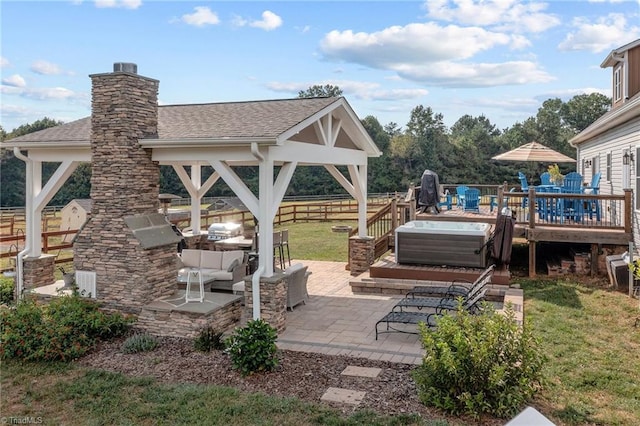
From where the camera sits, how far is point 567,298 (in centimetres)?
927

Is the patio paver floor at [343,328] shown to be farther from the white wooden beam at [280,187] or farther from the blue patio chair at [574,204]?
the blue patio chair at [574,204]

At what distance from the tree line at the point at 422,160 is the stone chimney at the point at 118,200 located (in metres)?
35.2

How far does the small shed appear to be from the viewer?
20359 millimetres

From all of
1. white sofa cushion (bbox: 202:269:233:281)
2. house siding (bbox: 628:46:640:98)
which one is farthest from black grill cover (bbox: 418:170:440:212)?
white sofa cushion (bbox: 202:269:233:281)

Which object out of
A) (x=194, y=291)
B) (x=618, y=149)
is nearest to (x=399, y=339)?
(x=194, y=291)

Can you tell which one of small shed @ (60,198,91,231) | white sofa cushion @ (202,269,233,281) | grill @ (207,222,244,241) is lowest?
white sofa cushion @ (202,269,233,281)

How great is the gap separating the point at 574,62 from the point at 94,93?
13930mm

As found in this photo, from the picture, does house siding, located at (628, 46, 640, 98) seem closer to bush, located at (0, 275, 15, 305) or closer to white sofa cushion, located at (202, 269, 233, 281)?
white sofa cushion, located at (202, 269, 233, 281)

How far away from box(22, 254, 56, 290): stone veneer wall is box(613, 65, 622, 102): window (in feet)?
52.9

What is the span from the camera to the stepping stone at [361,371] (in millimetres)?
5910

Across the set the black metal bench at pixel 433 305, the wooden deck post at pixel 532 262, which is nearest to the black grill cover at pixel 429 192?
the wooden deck post at pixel 532 262

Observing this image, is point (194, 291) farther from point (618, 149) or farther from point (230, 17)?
point (618, 149)

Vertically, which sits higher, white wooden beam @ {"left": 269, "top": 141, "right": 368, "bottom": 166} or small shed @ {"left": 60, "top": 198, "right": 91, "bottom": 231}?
white wooden beam @ {"left": 269, "top": 141, "right": 368, "bottom": 166}

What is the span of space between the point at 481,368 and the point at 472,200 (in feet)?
36.4
